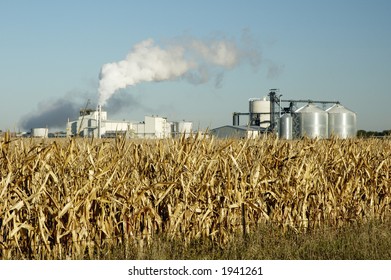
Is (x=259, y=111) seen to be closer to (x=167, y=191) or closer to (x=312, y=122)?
(x=312, y=122)

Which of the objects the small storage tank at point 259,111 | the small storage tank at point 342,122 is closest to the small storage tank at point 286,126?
the small storage tank at point 342,122

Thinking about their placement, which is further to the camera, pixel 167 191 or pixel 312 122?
pixel 312 122

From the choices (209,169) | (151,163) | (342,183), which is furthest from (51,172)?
(342,183)

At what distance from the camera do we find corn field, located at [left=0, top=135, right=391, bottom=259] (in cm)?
788

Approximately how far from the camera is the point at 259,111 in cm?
5962

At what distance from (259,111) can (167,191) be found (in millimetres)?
51623

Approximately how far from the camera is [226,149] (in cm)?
1077

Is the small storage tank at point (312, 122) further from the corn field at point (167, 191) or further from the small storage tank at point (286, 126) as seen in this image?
the corn field at point (167, 191)

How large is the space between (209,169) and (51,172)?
3041 mm

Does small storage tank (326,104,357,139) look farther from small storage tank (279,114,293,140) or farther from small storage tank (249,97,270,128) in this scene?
small storage tank (249,97,270,128)

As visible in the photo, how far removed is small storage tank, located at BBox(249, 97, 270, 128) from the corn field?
43.6 meters

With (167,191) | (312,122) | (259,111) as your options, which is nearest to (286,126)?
(312,122)

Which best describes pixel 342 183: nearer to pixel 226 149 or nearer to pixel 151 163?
pixel 226 149
